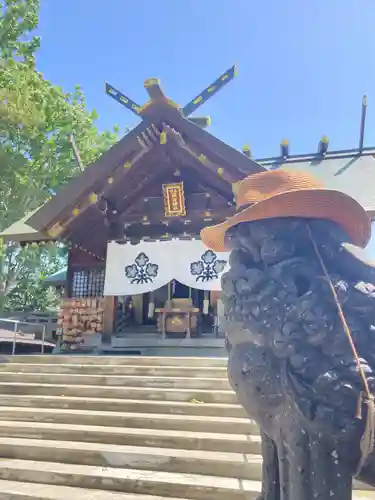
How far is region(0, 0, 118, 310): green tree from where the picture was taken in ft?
43.9

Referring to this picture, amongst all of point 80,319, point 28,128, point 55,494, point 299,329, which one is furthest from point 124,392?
point 28,128

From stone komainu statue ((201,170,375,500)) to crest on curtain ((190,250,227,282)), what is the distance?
7.23 metres

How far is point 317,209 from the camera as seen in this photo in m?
1.73

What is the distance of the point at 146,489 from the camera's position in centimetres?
361

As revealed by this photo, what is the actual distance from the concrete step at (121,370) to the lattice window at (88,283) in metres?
4.11

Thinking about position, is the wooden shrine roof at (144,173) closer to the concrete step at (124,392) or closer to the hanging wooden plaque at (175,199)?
the hanging wooden plaque at (175,199)

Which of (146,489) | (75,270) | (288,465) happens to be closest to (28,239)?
(75,270)

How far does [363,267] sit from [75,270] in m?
10.2

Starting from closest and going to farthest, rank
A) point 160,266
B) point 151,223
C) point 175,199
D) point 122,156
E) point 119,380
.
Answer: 1. point 119,380
2. point 122,156
3. point 160,266
4. point 175,199
5. point 151,223

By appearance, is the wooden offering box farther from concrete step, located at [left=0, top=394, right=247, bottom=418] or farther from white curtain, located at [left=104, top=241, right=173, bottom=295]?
concrete step, located at [left=0, top=394, right=247, bottom=418]

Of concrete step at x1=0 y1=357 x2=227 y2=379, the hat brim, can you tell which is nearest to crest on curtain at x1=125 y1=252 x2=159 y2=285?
concrete step at x1=0 y1=357 x2=227 y2=379

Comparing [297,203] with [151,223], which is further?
[151,223]

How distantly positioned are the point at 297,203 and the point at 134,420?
3.76m

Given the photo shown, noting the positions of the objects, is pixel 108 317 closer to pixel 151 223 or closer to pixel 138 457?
pixel 151 223
